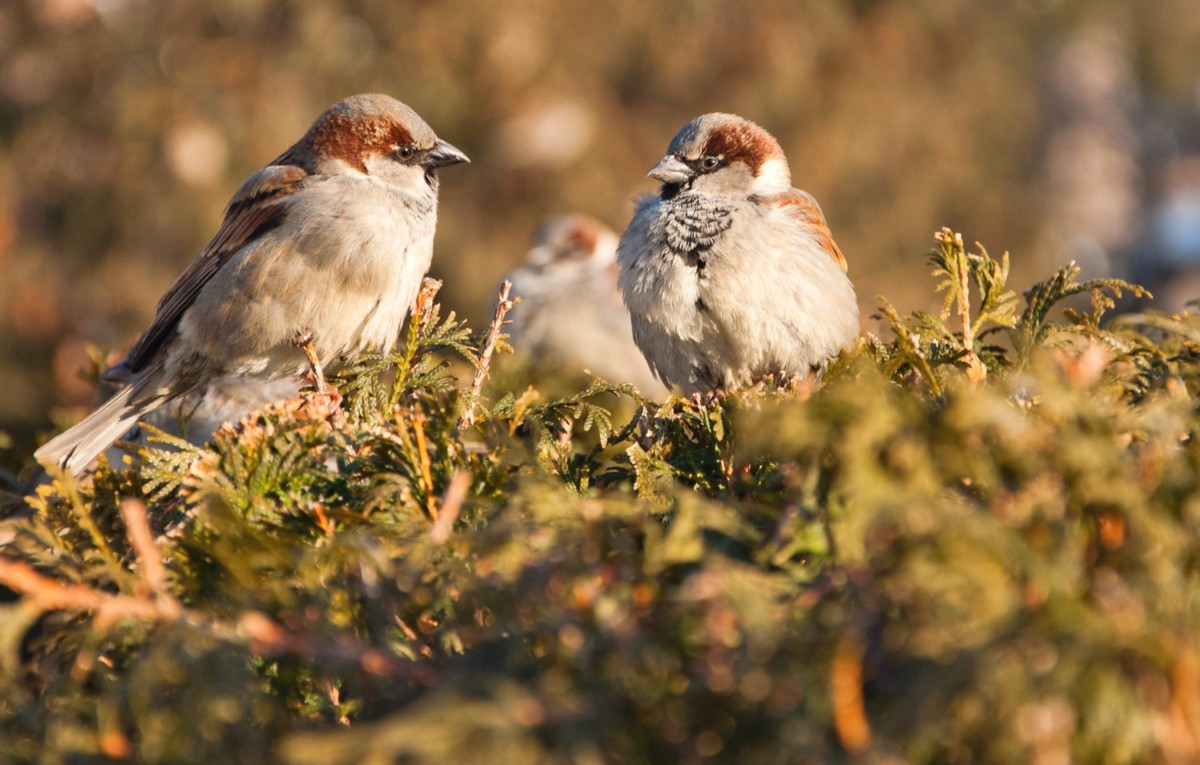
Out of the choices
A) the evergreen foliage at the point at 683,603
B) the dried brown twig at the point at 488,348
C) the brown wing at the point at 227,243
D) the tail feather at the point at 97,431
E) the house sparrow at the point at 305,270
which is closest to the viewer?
the evergreen foliage at the point at 683,603

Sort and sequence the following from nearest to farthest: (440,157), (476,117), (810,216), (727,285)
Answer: (727,285), (810,216), (440,157), (476,117)

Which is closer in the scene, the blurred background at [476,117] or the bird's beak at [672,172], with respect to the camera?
the bird's beak at [672,172]

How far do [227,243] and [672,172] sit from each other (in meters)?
1.40

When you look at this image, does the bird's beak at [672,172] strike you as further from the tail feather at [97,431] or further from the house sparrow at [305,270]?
the tail feather at [97,431]

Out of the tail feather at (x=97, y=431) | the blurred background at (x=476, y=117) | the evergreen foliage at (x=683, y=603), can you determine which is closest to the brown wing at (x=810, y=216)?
the evergreen foliage at (x=683, y=603)

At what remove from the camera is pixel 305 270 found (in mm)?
3445

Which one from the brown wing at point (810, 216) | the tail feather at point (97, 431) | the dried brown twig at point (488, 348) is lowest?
the tail feather at point (97, 431)

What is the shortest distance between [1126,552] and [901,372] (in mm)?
855

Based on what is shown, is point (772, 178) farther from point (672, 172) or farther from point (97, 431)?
point (97, 431)

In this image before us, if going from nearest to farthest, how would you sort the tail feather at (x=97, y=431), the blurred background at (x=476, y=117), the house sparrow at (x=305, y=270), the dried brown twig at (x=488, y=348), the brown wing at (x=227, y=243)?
the dried brown twig at (x=488, y=348) < the tail feather at (x=97, y=431) < the house sparrow at (x=305, y=270) < the brown wing at (x=227, y=243) < the blurred background at (x=476, y=117)

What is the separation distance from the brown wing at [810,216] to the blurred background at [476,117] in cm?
801

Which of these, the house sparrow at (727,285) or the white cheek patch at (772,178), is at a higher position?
the white cheek patch at (772,178)

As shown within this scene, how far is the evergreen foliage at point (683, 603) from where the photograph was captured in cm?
110

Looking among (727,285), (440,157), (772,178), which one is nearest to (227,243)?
(440,157)
